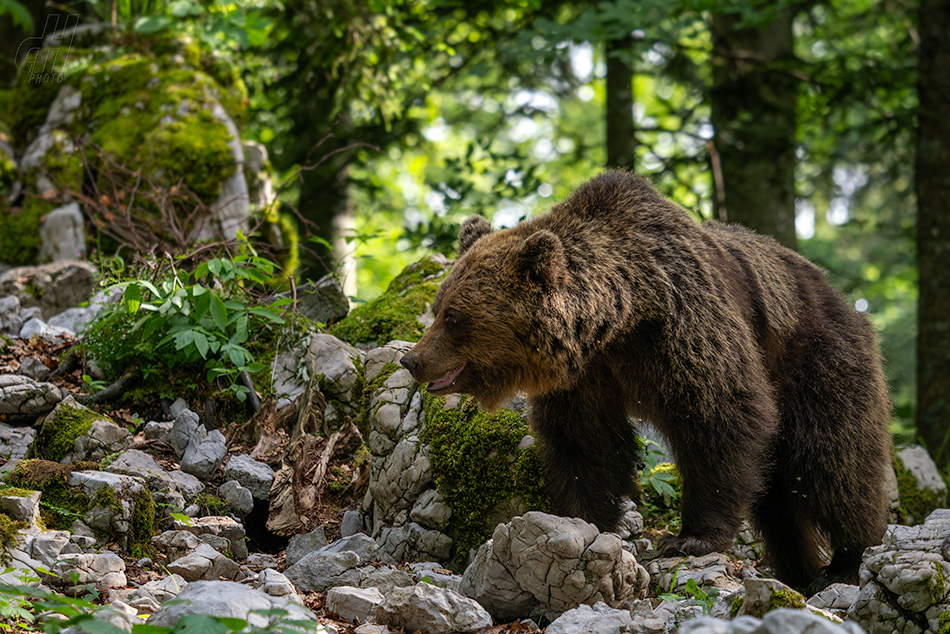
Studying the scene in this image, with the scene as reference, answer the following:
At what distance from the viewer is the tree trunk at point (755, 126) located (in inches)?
368

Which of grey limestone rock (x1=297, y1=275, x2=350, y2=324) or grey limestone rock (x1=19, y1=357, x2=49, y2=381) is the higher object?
grey limestone rock (x1=297, y1=275, x2=350, y2=324)

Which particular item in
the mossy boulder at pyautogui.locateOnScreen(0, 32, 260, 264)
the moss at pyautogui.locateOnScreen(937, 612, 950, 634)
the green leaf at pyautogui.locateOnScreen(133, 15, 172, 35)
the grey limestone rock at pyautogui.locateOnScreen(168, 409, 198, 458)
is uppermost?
the green leaf at pyautogui.locateOnScreen(133, 15, 172, 35)

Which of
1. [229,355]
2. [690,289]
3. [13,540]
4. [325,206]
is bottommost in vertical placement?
[13,540]

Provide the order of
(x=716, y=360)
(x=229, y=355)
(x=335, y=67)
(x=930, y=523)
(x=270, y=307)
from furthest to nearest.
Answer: (x=335, y=67) → (x=270, y=307) → (x=229, y=355) → (x=716, y=360) → (x=930, y=523)

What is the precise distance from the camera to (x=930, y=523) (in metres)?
3.54

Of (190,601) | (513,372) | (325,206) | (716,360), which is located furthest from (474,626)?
(325,206)

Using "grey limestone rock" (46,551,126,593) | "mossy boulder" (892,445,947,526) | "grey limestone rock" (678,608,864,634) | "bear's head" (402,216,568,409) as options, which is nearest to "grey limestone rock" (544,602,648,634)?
"grey limestone rock" (678,608,864,634)

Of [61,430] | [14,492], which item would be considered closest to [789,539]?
[14,492]

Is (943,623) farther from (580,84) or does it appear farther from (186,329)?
(580,84)

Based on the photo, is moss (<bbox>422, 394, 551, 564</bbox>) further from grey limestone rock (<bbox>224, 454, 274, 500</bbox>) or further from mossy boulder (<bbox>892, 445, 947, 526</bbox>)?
mossy boulder (<bbox>892, 445, 947, 526</bbox>)

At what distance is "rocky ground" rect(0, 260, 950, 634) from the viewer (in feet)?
9.66

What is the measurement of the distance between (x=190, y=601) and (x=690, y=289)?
2788 mm

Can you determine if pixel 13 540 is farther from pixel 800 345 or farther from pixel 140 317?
pixel 800 345

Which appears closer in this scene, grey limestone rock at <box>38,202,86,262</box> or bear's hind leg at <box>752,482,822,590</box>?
bear's hind leg at <box>752,482,822,590</box>
